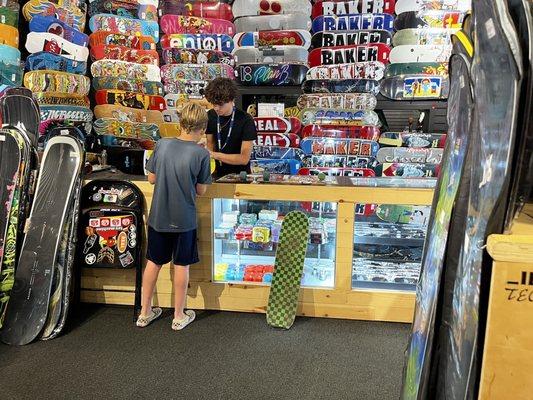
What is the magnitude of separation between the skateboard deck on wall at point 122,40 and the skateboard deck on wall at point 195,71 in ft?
0.97

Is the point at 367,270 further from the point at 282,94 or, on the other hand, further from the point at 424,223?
the point at 282,94

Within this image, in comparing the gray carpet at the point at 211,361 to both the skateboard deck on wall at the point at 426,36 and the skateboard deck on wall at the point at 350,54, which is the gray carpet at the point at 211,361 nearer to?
the skateboard deck on wall at the point at 350,54

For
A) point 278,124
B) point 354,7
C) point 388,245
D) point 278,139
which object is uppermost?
point 354,7

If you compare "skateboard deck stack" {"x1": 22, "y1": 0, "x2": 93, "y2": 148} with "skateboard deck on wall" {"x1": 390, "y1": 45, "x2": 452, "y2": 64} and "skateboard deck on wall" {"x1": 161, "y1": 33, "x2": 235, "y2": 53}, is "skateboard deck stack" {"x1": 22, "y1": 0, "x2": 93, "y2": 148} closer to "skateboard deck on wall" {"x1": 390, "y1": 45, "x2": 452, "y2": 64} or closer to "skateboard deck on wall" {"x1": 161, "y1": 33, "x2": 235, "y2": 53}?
"skateboard deck on wall" {"x1": 161, "y1": 33, "x2": 235, "y2": 53}

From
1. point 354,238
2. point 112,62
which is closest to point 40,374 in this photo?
point 354,238

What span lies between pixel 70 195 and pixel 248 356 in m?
1.52

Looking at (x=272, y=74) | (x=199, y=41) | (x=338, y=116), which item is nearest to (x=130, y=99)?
(x=199, y=41)

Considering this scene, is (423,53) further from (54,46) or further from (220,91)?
(54,46)

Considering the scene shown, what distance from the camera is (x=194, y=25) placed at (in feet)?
15.1

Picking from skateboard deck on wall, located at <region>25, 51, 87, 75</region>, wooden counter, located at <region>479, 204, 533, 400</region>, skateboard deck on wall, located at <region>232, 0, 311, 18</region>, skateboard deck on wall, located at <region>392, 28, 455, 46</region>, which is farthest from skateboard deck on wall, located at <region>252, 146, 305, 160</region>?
wooden counter, located at <region>479, 204, 533, 400</region>

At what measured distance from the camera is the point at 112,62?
4.47m

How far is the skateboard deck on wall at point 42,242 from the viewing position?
8.47ft

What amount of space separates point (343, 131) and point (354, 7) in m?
1.24

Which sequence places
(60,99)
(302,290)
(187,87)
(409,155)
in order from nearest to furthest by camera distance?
(302,290)
(60,99)
(409,155)
(187,87)
